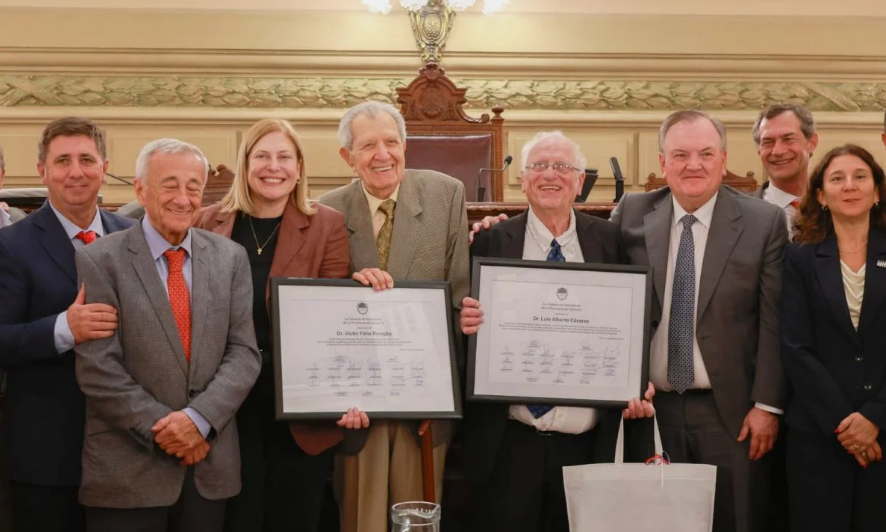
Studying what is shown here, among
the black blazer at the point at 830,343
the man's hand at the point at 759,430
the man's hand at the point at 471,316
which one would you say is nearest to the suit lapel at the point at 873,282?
the black blazer at the point at 830,343

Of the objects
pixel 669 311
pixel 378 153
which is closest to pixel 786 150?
pixel 669 311

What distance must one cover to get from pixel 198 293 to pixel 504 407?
35.7 inches

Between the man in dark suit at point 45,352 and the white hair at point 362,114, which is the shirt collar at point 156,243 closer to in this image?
the man in dark suit at point 45,352

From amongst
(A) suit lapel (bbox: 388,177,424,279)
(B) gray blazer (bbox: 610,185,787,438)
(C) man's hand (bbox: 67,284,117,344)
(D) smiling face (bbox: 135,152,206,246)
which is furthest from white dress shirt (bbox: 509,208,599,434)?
(C) man's hand (bbox: 67,284,117,344)

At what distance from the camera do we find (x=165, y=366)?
2416mm

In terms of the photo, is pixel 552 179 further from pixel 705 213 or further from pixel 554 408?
pixel 554 408

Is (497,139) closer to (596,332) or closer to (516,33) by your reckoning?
(516,33)

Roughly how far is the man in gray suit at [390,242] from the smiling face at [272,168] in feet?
0.69

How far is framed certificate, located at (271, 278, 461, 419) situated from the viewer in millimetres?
2596

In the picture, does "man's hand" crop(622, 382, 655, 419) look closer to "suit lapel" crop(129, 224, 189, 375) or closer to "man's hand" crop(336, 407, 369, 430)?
"man's hand" crop(336, 407, 369, 430)

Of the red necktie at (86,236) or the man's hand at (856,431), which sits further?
the red necktie at (86,236)

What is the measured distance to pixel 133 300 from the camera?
2.42 metres

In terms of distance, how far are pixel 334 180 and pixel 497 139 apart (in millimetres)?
1775

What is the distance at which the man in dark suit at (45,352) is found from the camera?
2.42m
